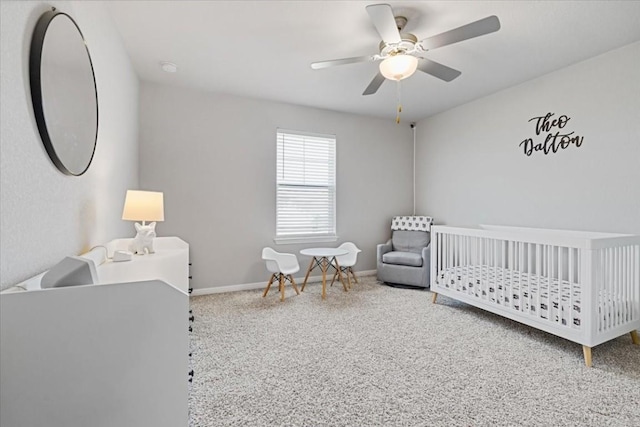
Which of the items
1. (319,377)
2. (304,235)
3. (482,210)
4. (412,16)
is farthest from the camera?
(304,235)

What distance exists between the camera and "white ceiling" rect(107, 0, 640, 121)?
2094 mm

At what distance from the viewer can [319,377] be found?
189 centimetres

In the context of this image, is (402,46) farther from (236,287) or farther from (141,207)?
(236,287)

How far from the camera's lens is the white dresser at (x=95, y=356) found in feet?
2.42

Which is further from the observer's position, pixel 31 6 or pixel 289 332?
pixel 289 332

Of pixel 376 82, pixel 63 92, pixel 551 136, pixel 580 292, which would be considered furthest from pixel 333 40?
pixel 580 292

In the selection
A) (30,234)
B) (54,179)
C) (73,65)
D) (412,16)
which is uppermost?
(412,16)

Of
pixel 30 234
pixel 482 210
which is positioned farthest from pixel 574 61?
pixel 30 234

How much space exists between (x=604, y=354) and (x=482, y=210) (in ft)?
6.52

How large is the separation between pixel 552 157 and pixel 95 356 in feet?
12.9

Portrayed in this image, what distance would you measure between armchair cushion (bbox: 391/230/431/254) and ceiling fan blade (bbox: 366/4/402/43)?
2.90 meters

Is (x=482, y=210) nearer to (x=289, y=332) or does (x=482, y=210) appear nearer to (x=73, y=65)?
(x=289, y=332)

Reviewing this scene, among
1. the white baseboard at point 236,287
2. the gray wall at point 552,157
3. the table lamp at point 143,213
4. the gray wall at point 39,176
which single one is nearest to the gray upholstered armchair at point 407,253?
the gray wall at point 552,157

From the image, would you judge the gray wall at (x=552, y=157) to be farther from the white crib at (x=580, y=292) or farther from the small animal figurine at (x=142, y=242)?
the small animal figurine at (x=142, y=242)
